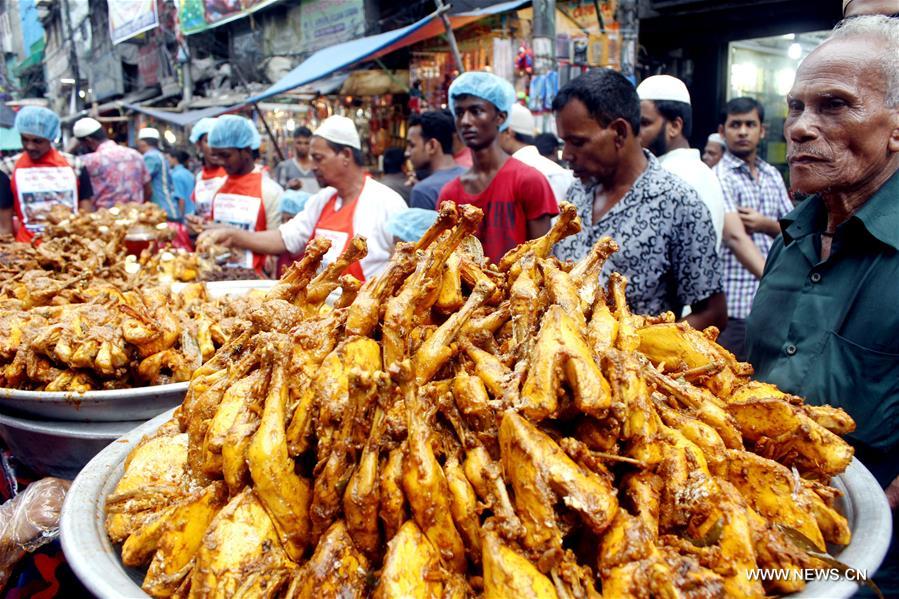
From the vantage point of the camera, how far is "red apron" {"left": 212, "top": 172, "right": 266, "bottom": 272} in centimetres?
564

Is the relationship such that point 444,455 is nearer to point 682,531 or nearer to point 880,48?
point 682,531

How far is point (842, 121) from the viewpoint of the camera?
1.90 m

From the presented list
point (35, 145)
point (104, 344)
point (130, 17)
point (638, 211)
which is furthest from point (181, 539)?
point (130, 17)

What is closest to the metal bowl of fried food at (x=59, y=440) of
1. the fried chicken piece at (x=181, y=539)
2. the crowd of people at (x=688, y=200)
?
the fried chicken piece at (x=181, y=539)

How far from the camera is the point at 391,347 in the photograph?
1502mm

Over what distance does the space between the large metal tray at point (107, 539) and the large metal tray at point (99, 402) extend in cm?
46

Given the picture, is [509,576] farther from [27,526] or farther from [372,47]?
[372,47]

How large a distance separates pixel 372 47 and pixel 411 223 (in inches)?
230

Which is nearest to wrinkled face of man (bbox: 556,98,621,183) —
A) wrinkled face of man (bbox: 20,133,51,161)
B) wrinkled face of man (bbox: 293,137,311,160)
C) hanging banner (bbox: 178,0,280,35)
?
wrinkled face of man (bbox: 20,133,51,161)

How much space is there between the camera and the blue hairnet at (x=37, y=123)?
5918 mm

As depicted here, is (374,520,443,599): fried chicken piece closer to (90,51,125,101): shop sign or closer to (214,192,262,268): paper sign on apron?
(214,192,262,268): paper sign on apron

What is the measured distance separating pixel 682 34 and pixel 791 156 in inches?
307

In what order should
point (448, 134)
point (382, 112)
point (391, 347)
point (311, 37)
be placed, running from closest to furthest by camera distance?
point (391, 347), point (448, 134), point (382, 112), point (311, 37)

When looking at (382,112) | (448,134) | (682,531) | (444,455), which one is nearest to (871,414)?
(682,531)
